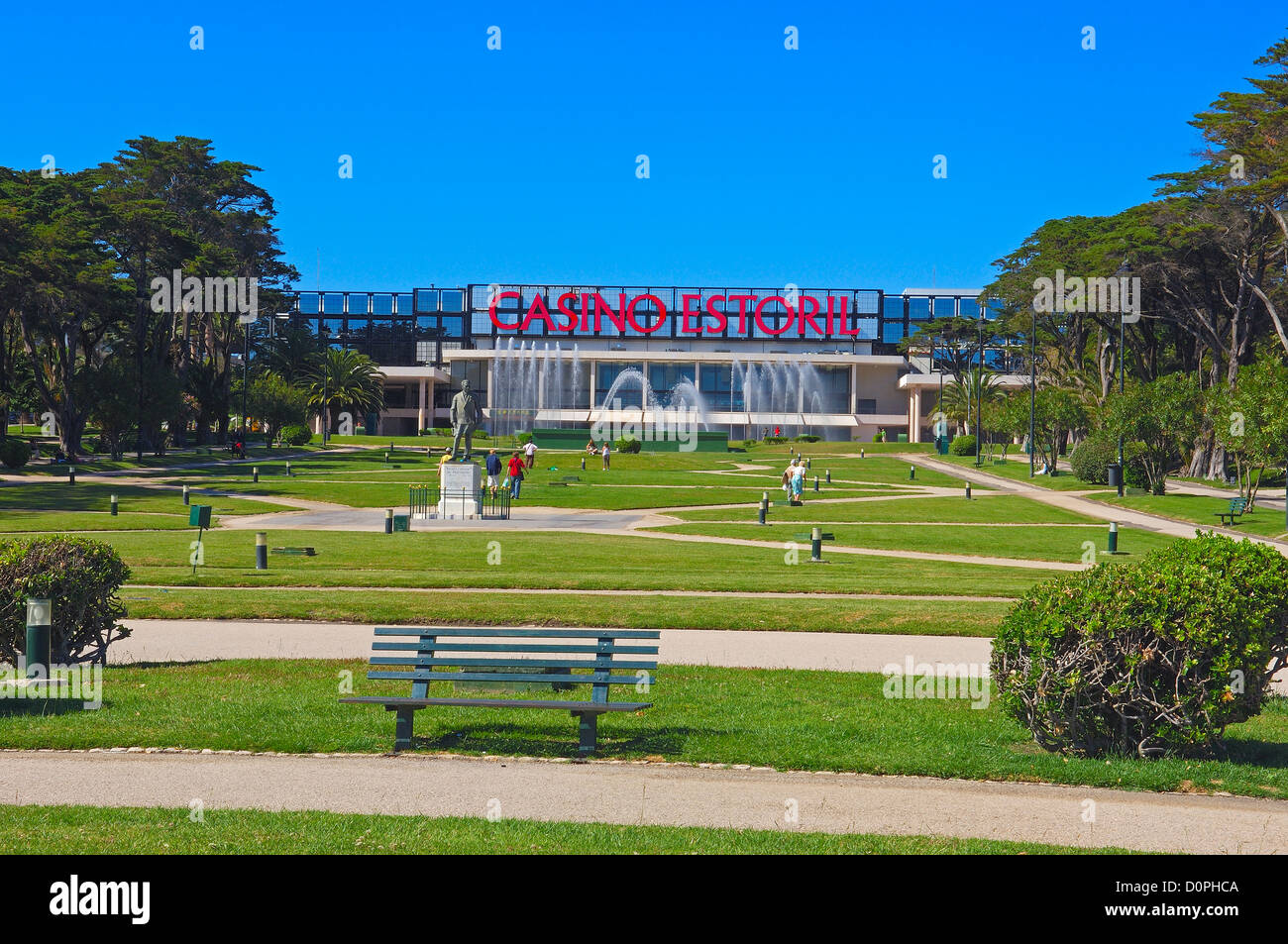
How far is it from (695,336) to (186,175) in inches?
3316

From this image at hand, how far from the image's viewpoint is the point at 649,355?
138m

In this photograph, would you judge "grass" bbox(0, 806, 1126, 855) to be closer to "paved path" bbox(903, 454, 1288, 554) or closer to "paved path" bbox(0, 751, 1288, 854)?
"paved path" bbox(0, 751, 1288, 854)

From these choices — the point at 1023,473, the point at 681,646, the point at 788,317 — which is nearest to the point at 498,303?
the point at 788,317

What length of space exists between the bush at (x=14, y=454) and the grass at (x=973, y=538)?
37.1m

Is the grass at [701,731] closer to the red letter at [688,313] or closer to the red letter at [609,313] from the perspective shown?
the red letter at [609,313]

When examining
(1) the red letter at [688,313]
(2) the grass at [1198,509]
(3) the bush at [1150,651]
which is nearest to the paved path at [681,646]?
(3) the bush at [1150,651]

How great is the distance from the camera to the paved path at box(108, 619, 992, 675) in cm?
1391

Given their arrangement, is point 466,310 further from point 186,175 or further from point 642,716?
point 642,716

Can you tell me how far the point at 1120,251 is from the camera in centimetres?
6494

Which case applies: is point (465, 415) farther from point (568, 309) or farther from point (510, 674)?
point (568, 309)

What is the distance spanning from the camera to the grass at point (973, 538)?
96.3ft

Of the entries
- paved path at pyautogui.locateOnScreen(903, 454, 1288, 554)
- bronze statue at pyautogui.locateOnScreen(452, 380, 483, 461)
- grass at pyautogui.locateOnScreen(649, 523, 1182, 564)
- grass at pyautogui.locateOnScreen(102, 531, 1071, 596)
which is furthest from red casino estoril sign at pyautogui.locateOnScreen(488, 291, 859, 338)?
grass at pyautogui.locateOnScreen(102, 531, 1071, 596)

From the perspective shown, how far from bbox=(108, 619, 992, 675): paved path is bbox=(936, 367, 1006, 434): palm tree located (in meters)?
82.6

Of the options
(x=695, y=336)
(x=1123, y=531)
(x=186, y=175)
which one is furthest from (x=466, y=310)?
(x=1123, y=531)
